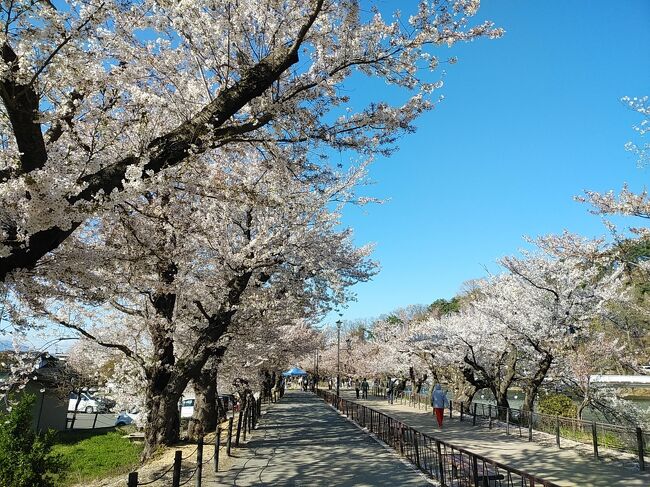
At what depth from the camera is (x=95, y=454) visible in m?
17.4

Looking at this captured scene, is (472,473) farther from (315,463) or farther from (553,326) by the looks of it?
(553,326)

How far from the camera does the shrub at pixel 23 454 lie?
736cm

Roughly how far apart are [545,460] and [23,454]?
11.1m

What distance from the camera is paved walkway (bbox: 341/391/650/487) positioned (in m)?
8.91

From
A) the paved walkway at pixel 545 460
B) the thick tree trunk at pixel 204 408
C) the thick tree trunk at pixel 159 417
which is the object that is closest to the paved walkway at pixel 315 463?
the thick tree trunk at pixel 204 408

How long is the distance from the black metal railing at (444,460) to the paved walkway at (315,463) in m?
0.43

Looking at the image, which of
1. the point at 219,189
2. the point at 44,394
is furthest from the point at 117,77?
the point at 44,394

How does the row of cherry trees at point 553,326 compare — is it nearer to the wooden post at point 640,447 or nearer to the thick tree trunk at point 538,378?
the thick tree trunk at point 538,378

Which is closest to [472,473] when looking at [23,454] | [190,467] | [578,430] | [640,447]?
[640,447]

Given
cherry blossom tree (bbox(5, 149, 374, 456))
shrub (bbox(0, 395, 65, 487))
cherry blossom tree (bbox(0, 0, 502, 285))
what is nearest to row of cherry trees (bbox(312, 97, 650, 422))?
cherry blossom tree (bbox(5, 149, 374, 456))

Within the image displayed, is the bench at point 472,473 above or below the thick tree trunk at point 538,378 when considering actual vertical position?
below

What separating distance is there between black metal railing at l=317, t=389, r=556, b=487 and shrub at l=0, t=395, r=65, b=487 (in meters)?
7.01

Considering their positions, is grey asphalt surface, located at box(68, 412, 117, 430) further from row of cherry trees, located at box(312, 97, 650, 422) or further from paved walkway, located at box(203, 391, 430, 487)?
row of cherry trees, located at box(312, 97, 650, 422)

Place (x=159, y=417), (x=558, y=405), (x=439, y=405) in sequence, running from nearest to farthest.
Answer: (x=159, y=417), (x=439, y=405), (x=558, y=405)
